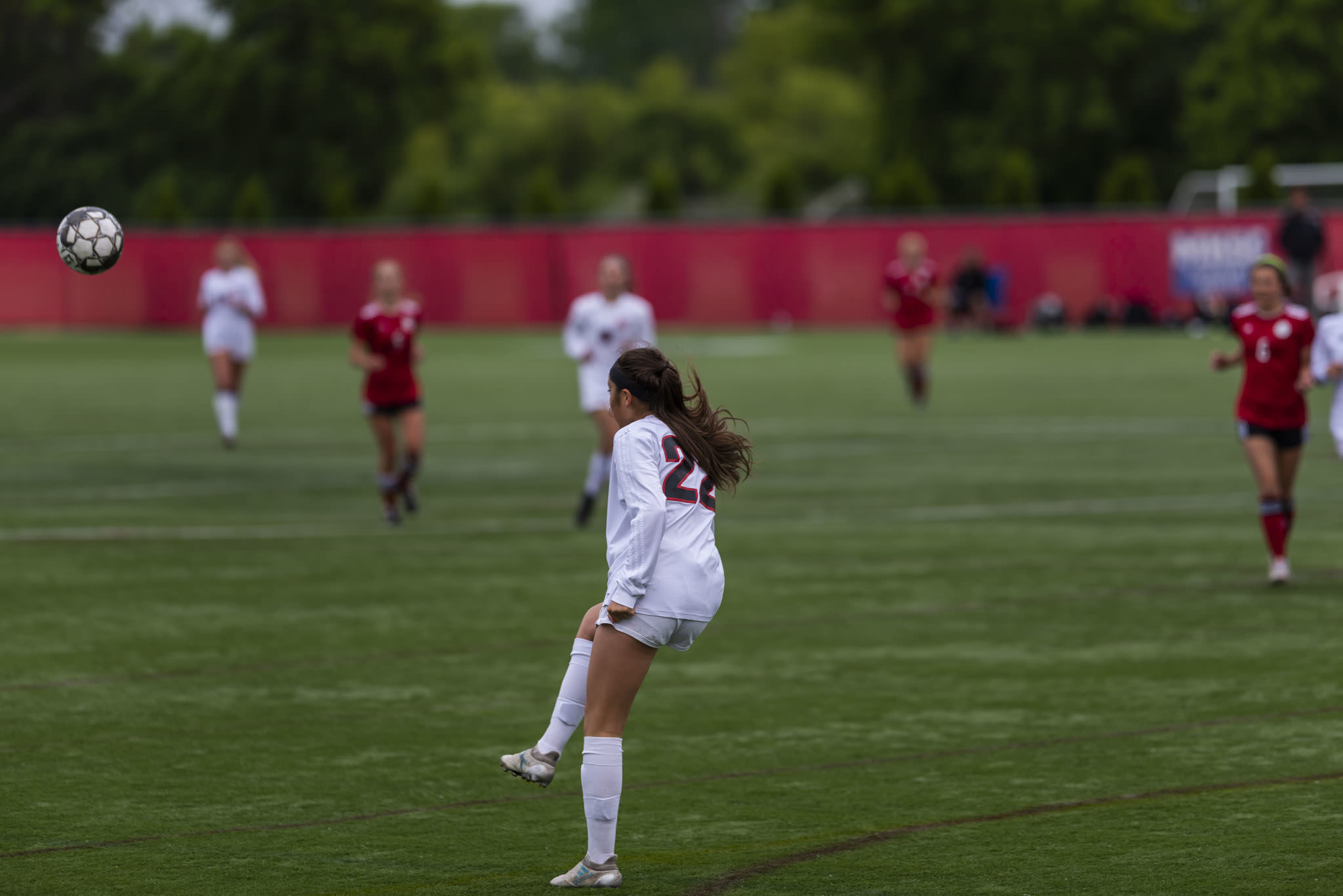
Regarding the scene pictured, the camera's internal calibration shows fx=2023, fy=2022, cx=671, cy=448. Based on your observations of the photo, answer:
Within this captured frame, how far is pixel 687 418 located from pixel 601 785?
1181 millimetres

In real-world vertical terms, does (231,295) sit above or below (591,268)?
below

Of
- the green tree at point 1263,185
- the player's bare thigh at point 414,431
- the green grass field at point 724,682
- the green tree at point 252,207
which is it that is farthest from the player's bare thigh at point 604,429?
the green tree at point 252,207

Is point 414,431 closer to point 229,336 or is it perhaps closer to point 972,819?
point 229,336

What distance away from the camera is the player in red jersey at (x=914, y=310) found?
Answer: 26.6m

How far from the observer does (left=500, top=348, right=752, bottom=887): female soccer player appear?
245 inches

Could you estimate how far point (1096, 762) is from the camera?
814cm

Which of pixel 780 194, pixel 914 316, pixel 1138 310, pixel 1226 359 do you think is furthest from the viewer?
pixel 780 194

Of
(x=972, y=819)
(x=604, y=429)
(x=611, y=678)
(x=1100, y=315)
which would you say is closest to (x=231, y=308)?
(x=604, y=429)

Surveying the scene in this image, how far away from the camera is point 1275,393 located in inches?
487

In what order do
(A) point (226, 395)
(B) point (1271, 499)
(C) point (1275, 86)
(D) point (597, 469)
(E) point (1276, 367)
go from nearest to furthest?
1. (B) point (1271, 499)
2. (E) point (1276, 367)
3. (D) point (597, 469)
4. (A) point (226, 395)
5. (C) point (1275, 86)

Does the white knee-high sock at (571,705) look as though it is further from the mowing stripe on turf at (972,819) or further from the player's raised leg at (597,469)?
the player's raised leg at (597,469)

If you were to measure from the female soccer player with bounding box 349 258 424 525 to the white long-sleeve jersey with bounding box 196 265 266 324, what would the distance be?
792cm


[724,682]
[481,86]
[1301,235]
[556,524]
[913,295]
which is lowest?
[724,682]

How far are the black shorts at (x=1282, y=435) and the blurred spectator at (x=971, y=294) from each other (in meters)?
32.4
